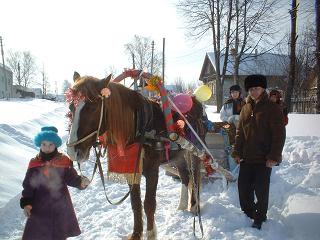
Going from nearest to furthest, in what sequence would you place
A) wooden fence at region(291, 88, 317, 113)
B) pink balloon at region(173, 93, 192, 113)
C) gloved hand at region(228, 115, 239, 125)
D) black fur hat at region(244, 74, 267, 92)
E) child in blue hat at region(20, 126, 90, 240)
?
child in blue hat at region(20, 126, 90, 240) < black fur hat at region(244, 74, 267, 92) < pink balloon at region(173, 93, 192, 113) < gloved hand at region(228, 115, 239, 125) < wooden fence at region(291, 88, 317, 113)

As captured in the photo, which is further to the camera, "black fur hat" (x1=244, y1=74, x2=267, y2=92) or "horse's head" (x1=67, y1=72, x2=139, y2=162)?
"black fur hat" (x1=244, y1=74, x2=267, y2=92)

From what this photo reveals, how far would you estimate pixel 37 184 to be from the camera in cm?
276

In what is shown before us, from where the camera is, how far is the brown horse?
277cm

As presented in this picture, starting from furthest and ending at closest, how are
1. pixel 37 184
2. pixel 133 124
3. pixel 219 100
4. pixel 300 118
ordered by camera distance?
pixel 219 100 → pixel 300 118 → pixel 133 124 → pixel 37 184

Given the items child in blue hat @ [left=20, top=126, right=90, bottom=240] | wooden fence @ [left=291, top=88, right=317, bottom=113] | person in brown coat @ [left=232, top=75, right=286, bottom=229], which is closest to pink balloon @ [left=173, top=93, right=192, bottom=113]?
person in brown coat @ [left=232, top=75, right=286, bottom=229]

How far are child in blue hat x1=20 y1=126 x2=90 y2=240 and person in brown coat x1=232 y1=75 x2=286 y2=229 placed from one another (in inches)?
81.7

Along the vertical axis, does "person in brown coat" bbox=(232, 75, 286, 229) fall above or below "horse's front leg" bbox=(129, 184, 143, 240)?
above

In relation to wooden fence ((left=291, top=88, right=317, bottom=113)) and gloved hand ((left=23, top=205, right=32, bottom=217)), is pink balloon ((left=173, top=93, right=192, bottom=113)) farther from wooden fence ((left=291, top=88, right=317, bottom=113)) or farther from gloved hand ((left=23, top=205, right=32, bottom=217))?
wooden fence ((left=291, top=88, right=317, bottom=113))

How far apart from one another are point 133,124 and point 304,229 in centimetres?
224

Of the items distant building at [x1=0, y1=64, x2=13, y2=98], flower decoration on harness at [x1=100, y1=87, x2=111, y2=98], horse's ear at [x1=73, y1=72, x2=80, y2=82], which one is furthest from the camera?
distant building at [x1=0, y1=64, x2=13, y2=98]

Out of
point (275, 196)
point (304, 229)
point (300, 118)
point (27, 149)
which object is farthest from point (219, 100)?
point (304, 229)

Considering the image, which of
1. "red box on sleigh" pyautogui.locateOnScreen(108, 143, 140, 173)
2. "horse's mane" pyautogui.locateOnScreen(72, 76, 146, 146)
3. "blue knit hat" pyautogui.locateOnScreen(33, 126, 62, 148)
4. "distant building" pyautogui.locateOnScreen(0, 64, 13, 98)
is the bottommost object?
"red box on sleigh" pyautogui.locateOnScreen(108, 143, 140, 173)

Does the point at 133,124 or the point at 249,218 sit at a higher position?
the point at 133,124

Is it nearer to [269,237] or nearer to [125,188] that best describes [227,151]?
[125,188]
